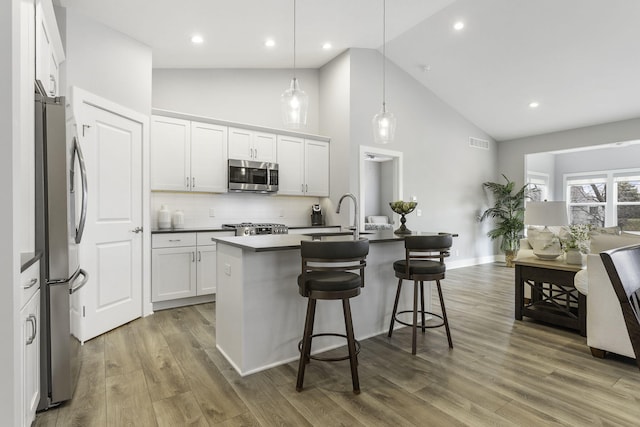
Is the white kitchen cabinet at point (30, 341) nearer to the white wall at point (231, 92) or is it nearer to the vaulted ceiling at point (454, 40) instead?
the vaulted ceiling at point (454, 40)

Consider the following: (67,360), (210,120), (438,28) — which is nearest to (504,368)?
(67,360)

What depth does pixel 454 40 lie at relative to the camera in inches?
197

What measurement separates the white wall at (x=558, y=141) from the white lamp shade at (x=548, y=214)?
3921 mm

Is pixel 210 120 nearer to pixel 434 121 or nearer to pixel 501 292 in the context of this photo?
pixel 434 121

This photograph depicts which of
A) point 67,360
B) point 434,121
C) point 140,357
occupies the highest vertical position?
point 434,121

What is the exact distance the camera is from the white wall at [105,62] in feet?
10.0

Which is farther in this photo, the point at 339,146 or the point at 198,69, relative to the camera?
the point at 339,146

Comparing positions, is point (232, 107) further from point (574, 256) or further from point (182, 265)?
point (574, 256)

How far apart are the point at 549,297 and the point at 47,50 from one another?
4.92 metres

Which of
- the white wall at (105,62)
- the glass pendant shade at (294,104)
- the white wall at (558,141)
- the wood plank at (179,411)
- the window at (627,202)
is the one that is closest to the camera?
the wood plank at (179,411)

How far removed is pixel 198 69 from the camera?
4820mm

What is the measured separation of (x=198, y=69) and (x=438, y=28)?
3515 millimetres

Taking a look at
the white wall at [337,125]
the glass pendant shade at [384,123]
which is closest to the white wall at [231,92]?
the white wall at [337,125]

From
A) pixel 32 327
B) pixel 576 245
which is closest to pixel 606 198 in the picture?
pixel 576 245
